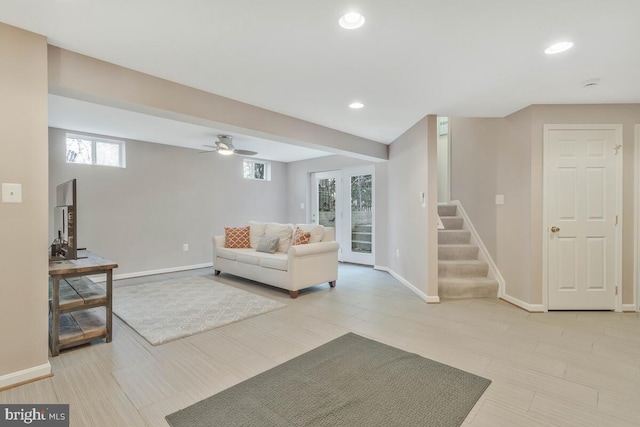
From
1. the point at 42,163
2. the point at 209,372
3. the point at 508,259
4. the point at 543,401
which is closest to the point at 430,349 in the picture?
the point at 543,401

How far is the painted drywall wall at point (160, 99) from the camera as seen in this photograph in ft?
7.44

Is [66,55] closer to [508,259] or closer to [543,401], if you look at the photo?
[543,401]

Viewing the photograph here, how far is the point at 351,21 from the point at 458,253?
366cm

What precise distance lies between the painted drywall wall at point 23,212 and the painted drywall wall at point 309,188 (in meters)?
4.80

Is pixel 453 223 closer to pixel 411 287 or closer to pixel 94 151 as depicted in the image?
pixel 411 287

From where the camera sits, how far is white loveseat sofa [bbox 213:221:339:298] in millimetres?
3994

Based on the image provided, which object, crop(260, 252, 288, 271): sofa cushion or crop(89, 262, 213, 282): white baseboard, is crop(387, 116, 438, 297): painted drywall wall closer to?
crop(260, 252, 288, 271): sofa cushion

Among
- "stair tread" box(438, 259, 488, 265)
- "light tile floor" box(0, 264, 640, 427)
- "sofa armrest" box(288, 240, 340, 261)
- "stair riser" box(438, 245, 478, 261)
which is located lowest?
"light tile floor" box(0, 264, 640, 427)

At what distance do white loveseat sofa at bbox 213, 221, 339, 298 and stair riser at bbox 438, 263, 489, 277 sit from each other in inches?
59.9

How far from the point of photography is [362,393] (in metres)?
1.89

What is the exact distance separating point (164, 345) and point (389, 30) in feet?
9.76

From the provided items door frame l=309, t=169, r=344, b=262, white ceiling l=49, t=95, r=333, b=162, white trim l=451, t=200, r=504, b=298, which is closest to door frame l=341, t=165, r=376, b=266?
door frame l=309, t=169, r=344, b=262

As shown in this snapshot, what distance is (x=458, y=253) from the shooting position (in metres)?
4.46

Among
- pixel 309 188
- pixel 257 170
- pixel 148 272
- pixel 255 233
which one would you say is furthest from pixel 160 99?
pixel 309 188
